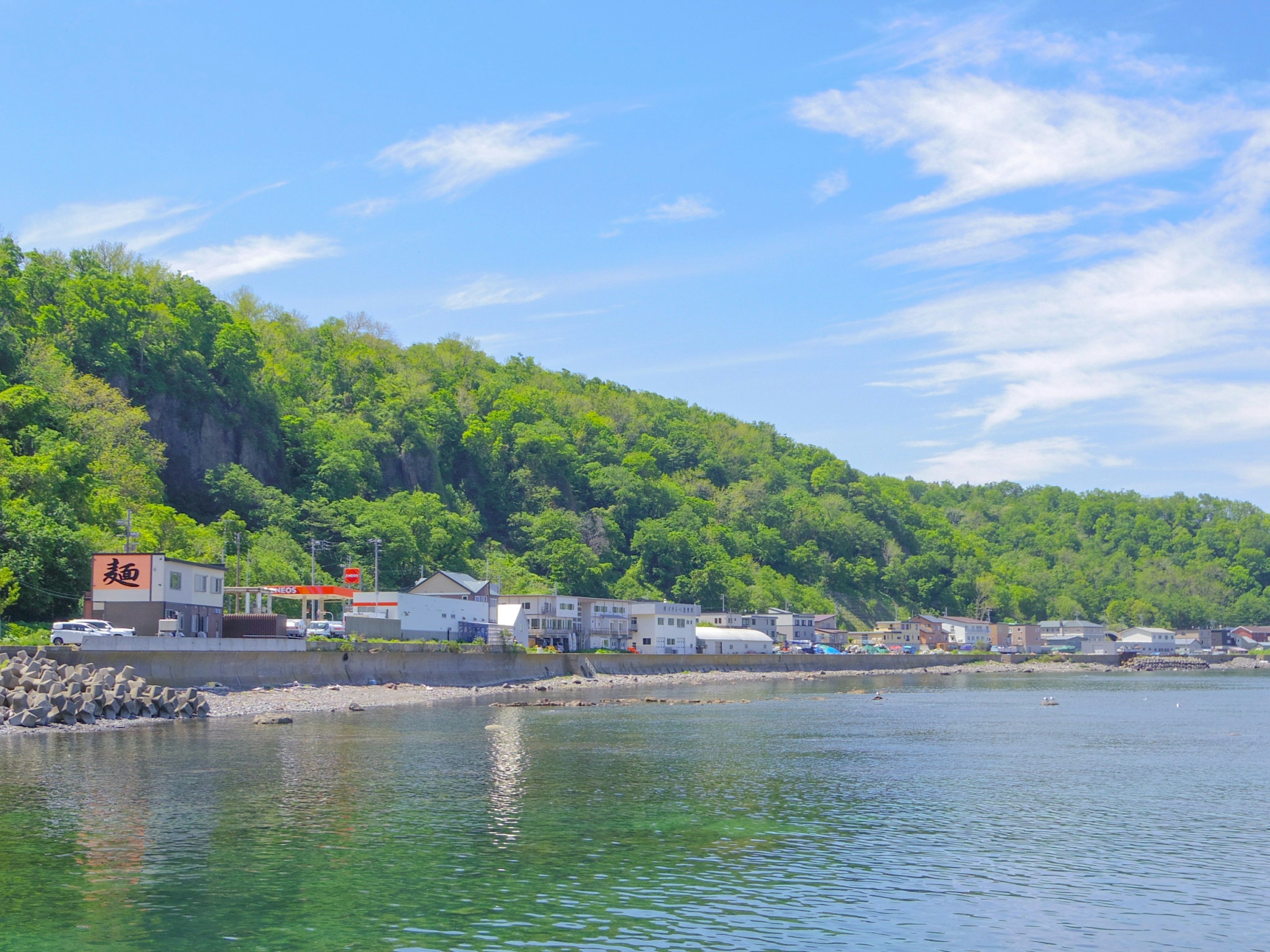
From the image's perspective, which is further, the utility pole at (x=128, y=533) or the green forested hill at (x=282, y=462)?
the green forested hill at (x=282, y=462)

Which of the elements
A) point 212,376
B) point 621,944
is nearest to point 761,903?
point 621,944

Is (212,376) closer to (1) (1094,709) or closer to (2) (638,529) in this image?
(2) (638,529)

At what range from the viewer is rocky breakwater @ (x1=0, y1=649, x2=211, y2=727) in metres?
45.2

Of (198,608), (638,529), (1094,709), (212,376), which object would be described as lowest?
(1094,709)

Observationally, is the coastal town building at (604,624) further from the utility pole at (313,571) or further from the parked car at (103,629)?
the parked car at (103,629)

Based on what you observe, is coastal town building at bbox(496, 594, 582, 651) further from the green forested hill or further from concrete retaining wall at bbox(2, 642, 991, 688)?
the green forested hill

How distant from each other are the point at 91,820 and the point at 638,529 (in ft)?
499

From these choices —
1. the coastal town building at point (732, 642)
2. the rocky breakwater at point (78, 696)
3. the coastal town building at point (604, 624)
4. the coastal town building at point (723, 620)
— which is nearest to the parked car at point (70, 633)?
the rocky breakwater at point (78, 696)

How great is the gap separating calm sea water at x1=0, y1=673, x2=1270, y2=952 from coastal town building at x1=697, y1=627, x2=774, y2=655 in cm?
9593

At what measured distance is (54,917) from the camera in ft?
60.5

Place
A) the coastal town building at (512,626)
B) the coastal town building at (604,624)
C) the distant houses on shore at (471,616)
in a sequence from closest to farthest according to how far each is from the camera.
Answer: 1. the distant houses on shore at (471,616)
2. the coastal town building at (512,626)
3. the coastal town building at (604,624)

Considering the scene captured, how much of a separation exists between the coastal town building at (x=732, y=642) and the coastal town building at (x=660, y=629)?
11.1 feet

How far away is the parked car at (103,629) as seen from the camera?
55656mm

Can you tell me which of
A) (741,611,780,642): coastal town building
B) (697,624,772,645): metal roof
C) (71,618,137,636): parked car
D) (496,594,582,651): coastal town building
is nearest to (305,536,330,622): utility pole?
(496,594,582,651): coastal town building
